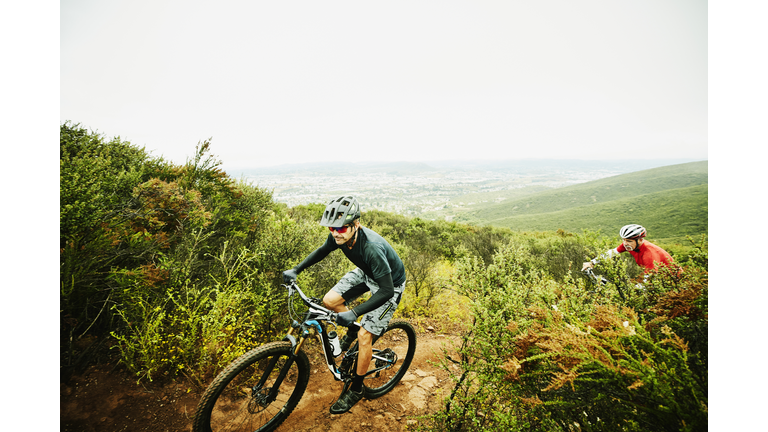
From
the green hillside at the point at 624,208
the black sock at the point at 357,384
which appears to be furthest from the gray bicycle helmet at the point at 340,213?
the green hillside at the point at 624,208

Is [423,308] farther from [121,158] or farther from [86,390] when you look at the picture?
[121,158]

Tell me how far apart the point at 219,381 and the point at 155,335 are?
1.43 metres

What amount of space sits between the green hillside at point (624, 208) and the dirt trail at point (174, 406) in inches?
1259

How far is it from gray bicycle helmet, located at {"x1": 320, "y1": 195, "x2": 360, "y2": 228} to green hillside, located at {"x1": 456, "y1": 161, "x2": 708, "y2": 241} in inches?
1291

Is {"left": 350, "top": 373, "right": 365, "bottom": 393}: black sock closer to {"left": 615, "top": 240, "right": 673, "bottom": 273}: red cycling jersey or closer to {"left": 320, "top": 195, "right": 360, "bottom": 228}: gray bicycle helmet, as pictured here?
{"left": 320, "top": 195, "right": 360, "bottom": 228}: gray bicycle helmet

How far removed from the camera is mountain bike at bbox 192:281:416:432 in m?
2.47


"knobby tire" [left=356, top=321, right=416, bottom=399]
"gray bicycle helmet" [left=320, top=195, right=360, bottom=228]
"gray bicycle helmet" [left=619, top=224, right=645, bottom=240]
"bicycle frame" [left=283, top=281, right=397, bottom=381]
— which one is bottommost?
"knobby tire" [left=356, top=321, right=416, bottom=399]

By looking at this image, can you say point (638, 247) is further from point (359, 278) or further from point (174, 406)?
point (174, 406)

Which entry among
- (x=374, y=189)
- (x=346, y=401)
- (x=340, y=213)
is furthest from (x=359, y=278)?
(x=374, y=189)

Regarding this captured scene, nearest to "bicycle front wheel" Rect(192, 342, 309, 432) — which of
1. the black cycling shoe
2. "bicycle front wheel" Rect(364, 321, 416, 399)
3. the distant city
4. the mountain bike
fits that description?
the mountain bike

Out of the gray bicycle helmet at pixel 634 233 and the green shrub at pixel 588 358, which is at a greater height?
the gray bicycle helmet at pixel 634 233

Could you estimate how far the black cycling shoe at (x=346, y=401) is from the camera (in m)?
3.17

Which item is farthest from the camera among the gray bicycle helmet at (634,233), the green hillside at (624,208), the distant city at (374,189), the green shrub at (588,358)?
the green hillside at (624,208)

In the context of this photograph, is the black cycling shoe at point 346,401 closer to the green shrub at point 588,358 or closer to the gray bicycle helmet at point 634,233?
the green shrub at point 588,358
